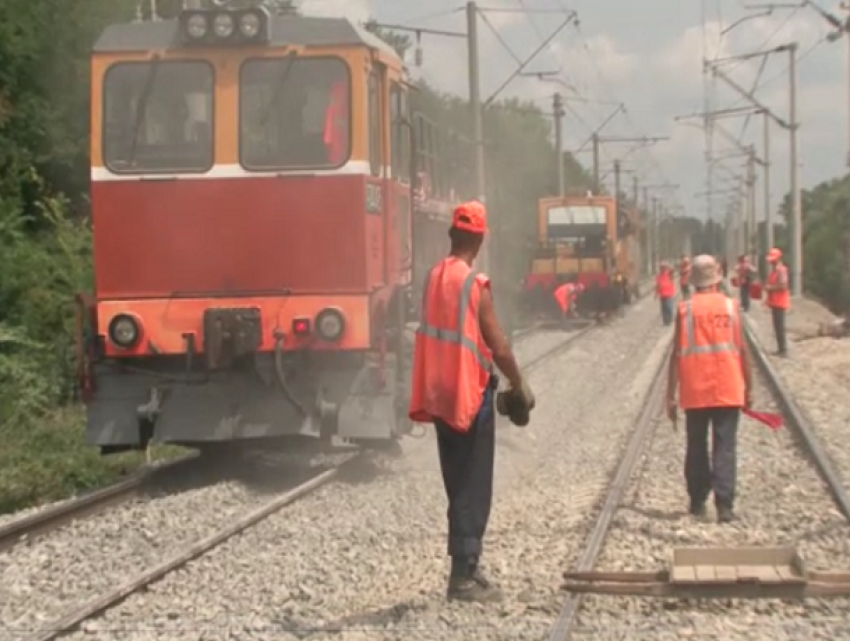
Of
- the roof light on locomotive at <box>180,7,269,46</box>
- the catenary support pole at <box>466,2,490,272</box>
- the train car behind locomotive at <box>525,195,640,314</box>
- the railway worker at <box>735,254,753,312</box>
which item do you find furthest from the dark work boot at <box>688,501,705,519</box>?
the railway worker at <box>735,254,753,312</box>

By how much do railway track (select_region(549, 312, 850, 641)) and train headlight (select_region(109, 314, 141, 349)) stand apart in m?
3.84

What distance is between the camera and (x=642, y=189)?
93750 millimetres

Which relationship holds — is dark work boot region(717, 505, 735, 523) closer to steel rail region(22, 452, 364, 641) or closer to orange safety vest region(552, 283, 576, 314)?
steel rail region(22, 452, 364, 641)

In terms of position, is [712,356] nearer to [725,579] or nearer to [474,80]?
[725,579]

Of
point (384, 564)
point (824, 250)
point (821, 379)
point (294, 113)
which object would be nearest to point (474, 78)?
point (821, 379)

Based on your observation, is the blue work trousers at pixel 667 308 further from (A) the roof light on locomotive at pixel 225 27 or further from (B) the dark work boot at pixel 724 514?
(B) the dark work boot at pixel 724 514

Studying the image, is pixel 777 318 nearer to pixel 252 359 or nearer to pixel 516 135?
pixel 252 359

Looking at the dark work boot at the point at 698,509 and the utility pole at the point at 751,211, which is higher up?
the utility pole at the point at 751,211

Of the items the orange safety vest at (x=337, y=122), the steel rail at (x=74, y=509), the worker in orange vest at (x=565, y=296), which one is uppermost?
the orange safety vest at (x=337, y=122)

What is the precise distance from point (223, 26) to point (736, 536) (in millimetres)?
5659

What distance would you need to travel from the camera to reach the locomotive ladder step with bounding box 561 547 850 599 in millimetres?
7777

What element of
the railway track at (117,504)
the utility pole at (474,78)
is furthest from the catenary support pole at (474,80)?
the railway track at (117,504)

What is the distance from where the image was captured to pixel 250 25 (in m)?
12.5

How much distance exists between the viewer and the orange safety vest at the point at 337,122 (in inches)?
490
